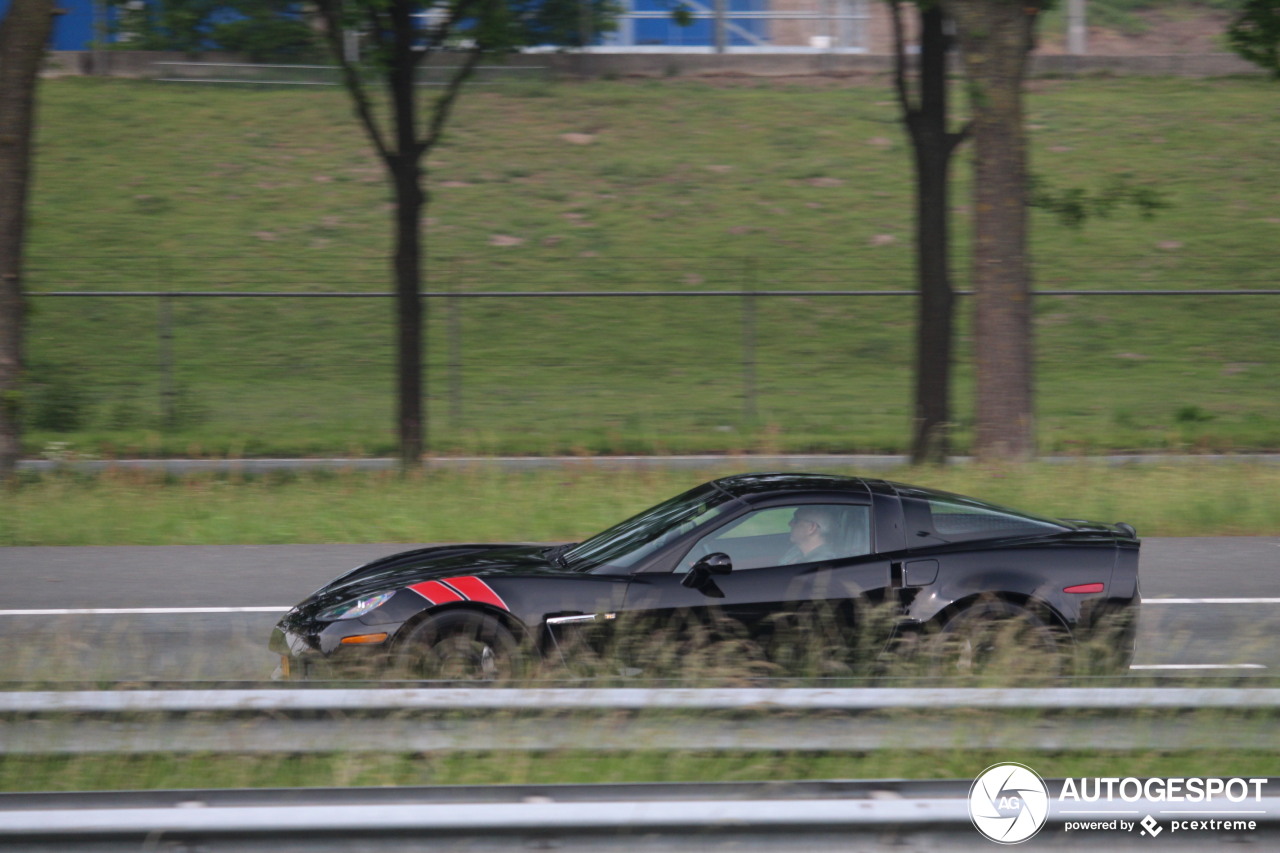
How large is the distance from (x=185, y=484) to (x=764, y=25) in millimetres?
28316

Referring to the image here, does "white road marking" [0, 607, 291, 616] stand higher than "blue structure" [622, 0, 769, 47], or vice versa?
"blue structure" [622, 0, 769, 47]

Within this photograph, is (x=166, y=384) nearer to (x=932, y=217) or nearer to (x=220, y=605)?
(x=220, y=605)

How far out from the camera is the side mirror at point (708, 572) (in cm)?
579

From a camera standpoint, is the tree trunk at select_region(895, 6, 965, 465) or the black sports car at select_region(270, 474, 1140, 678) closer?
the black sports car at select_region(270, 474, 1140, 678)

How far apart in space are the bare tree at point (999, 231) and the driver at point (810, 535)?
253 inches

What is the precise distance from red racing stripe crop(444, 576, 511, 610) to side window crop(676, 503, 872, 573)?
0.87 meters

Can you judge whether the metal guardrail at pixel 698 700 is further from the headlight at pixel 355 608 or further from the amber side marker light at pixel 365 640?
the headlight at pixel 355 608

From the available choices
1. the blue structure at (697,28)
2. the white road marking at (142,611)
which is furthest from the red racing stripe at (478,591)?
the blue structure at (697,28)

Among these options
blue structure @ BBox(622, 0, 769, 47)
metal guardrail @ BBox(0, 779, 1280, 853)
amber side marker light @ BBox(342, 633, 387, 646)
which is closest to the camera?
metal guardrail @ BBox(0, 779, 1280, 853)

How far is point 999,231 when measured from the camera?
12094 mm

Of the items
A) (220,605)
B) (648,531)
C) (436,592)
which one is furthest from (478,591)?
(220,605)

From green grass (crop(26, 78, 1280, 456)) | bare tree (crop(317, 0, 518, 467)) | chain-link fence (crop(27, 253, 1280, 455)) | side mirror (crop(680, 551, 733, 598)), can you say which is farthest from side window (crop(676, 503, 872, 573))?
green grass (crop(26, 78, 1280, 456))

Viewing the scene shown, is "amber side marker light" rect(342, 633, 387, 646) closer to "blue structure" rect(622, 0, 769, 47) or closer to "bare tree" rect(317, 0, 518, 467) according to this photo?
"bare tree" rect(317, 0, 518, 467)

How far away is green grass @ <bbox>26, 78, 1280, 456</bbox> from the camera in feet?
60.6
